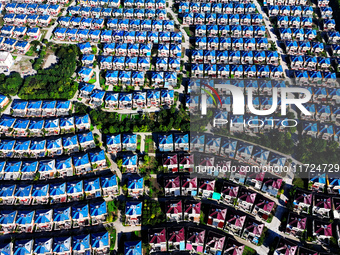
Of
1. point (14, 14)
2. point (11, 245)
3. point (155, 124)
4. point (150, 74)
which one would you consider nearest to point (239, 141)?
point (155, 124)

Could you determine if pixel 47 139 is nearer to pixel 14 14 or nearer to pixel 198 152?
pixel 198 152

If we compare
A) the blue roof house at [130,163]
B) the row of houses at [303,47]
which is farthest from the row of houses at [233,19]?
the blue roof house at [130,163]

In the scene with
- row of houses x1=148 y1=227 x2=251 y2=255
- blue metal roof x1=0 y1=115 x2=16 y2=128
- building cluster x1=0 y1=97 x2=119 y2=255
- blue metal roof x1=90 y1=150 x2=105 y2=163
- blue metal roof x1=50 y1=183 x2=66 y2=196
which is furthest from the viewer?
blue metal roof x1=0 y1=115 x2=16 y2=128

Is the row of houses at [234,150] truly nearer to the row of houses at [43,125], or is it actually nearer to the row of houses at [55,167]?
the row of houses at [55,167]

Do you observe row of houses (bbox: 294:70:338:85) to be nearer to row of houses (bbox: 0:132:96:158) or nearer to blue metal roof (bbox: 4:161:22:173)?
row of houses (bbox: 0:132:96:158)

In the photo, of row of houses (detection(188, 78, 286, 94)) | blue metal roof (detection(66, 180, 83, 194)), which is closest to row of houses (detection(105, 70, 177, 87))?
row of houses (detection(188, 78, 286, 94))
